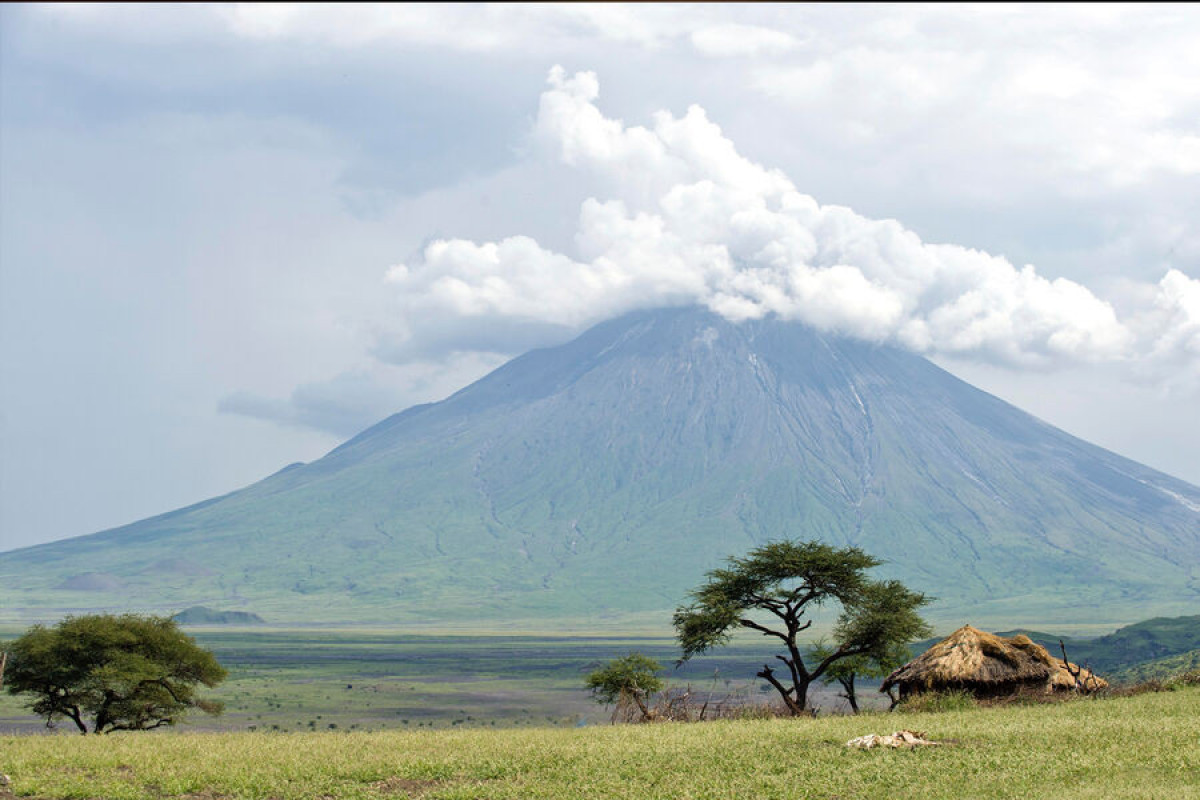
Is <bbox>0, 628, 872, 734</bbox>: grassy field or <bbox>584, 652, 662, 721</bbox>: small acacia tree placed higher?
<bbox>584, 652, 662, 721</bbox>: small acacia tree

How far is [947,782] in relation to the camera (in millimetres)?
19750

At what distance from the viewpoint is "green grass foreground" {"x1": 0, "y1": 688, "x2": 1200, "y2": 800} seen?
777 inches

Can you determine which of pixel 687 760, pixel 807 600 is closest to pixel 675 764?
pixel 687 760

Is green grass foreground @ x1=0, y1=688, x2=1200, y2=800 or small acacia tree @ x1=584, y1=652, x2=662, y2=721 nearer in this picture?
green grass foreground @ x1=0, y1=688, x2=1200, y2=800

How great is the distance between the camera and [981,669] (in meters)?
34.4

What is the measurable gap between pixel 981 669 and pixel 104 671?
30033 mm

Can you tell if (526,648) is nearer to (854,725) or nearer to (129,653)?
(129,653)

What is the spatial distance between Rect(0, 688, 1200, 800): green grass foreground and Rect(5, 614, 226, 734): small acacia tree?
13.2m

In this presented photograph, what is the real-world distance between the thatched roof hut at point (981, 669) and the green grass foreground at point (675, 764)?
6145mm

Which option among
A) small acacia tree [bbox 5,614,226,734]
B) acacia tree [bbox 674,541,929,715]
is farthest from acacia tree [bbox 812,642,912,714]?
small acacia tree [bbox 5,614,226,734]

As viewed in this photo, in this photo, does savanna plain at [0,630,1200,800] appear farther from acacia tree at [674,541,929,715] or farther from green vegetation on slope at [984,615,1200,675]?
green vegetation on slope at [984,615,1200,675]

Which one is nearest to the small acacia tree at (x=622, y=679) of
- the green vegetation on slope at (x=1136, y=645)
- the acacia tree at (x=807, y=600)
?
the acacia tree at (x=807, y=600)

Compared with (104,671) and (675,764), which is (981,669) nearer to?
(675,764)

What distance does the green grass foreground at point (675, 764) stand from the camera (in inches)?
777
